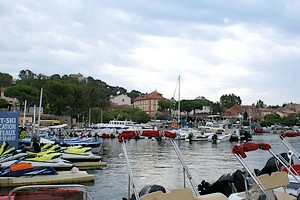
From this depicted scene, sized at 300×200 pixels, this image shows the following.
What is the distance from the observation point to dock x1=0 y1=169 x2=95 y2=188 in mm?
17125

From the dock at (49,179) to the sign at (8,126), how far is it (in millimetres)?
5547

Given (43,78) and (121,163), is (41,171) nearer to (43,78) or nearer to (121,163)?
(121,163)

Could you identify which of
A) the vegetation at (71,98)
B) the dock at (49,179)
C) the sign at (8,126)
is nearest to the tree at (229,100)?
the vegetation at (71,98)

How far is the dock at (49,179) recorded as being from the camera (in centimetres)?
1712

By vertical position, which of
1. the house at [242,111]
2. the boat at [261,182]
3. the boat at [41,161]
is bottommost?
the boat at [41,161]

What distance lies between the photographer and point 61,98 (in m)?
85.7

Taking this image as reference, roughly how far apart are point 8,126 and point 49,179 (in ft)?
21.1

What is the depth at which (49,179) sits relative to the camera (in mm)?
17750

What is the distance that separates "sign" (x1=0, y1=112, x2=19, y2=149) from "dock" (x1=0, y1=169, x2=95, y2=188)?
18.2 feet

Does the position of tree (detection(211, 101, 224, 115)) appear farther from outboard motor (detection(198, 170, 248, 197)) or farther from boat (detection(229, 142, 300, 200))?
boat (detection(229, 142, 300, 200))

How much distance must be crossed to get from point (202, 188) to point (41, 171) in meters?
9.13

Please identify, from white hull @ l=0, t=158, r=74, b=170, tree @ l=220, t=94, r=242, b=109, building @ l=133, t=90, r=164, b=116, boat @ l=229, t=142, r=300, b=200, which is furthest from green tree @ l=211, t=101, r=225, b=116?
boat @ l=229, t=142, r=300, b=200

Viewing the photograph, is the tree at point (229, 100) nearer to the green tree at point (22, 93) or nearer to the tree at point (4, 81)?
the tree at point (4, 81)

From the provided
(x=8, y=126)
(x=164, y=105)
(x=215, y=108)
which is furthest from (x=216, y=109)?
(x=8, y=126)
